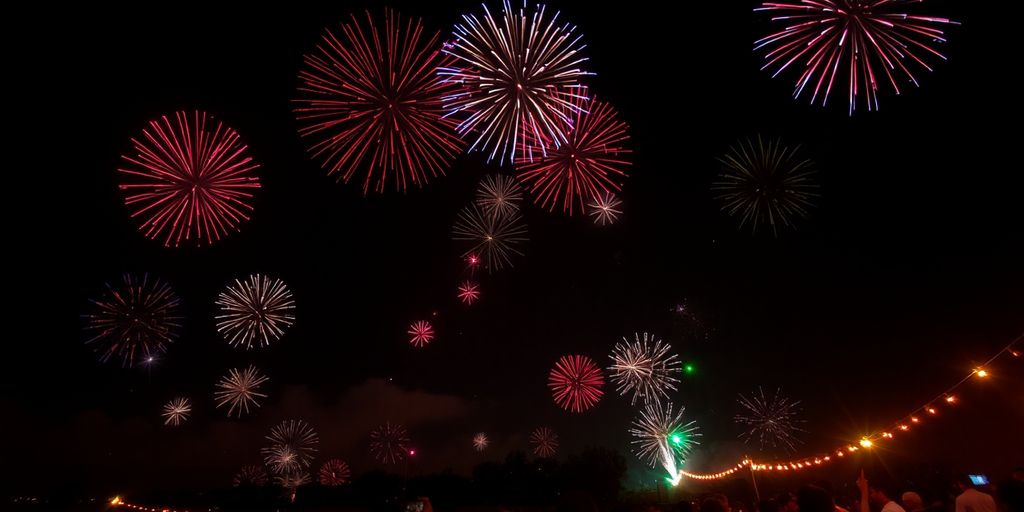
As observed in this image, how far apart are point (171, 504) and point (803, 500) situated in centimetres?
9198

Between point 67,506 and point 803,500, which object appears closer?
point 803,500

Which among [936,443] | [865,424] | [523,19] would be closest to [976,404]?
[936,443]

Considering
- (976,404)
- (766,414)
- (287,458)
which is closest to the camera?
(976,404)

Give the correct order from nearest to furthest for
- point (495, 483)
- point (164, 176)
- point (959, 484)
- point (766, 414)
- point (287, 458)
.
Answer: point (959, 484)
point (164, 176)
point (766, 414)
point (287, 458)
point (495, 483)

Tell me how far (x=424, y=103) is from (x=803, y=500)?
9929 millimetres

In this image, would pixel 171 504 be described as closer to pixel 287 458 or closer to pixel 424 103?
pixel 287 458

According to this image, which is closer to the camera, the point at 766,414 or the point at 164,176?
the point at 164,176

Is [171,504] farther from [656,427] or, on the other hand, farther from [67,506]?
[656,427]

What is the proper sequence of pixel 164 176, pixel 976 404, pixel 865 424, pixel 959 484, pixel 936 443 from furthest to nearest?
pixel 865 424 → pixel 936 443 → pixel 976 404 → pixel 164 176 → pixel 959 484

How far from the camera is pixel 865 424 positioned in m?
22.1

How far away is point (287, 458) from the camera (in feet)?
112

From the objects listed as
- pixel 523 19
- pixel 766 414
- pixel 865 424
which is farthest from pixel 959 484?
pixel 766 414

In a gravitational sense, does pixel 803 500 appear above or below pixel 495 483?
below

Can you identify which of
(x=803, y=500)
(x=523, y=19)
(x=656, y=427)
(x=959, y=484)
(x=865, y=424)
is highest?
(x=523, y=19)
